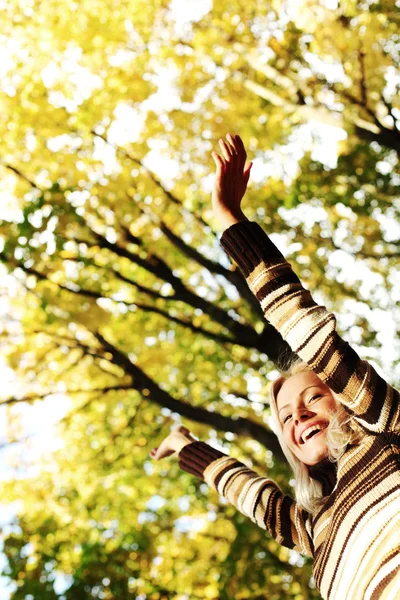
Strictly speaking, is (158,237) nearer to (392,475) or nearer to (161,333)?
(161,333)

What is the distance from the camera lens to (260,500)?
6.62ft

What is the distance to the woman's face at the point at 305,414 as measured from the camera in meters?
1.74

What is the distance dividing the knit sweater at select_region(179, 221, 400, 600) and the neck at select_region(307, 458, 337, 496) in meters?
0.03

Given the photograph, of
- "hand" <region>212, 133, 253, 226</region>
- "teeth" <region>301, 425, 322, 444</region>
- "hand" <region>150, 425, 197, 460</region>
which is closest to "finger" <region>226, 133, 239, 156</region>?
"hand" <region>212, 133, 253, 226</region>

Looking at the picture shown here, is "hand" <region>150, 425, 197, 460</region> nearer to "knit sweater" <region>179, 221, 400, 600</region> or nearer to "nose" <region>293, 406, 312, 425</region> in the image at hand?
"nose" <region>293, 406, 312, 425</region>

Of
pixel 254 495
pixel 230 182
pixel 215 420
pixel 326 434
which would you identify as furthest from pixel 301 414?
pixel 215 420

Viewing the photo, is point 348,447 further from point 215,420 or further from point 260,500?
point 215,420

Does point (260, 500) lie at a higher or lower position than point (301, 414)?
lower

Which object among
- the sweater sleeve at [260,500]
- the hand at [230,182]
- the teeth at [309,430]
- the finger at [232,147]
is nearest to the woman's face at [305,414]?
the teeth at [309,430]

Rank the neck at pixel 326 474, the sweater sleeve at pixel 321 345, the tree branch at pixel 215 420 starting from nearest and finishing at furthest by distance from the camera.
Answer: the sweater sleeve at pixel 321 345 → the neck at pixel 326 474 → the tree branch at pixel 215 420

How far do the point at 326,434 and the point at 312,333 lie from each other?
45 cm

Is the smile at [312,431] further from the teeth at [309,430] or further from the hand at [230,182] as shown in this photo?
the hand at [230,182]

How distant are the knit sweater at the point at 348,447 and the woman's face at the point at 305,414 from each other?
0.36ft

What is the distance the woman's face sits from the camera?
1.74 meters
